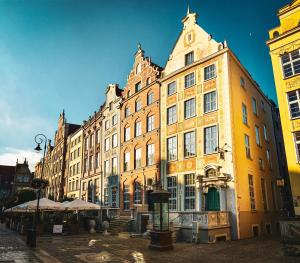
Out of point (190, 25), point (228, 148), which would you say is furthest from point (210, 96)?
point (190, 25)

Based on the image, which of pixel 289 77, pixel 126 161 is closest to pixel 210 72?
pixel 289 77

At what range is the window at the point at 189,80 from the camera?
79.7 feet

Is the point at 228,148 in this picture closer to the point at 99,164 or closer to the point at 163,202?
the point at 163,202

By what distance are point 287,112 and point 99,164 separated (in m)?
24.1

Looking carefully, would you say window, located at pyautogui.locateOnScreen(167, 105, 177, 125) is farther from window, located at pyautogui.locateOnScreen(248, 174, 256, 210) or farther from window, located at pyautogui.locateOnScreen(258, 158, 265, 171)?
window, located at pyautogui.locateOnScreen(258, 158, 265, 171)

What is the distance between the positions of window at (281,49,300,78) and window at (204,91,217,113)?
5281 mm

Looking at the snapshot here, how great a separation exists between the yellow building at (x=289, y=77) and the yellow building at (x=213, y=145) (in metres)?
3.12

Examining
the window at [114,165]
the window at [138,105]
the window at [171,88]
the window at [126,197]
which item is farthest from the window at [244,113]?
the window at [114,165]

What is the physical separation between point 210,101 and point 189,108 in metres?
2.22

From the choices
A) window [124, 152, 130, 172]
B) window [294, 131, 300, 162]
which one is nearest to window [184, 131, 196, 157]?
window [294, 131, 300, 162]

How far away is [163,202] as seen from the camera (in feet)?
50.4

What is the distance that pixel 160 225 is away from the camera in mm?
14617

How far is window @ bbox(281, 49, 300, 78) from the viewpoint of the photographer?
2004 centimetres

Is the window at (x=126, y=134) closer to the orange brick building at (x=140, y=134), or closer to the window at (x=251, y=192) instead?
the orange brick building at (x=140, y=134)
